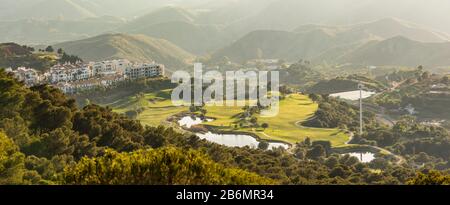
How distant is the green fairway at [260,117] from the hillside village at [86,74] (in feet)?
39.4

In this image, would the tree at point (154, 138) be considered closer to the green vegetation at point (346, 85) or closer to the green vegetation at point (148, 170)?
the green vegetation at point (148, 170)

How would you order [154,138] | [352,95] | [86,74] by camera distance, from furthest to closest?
[352,95], [86,74], [154,138]

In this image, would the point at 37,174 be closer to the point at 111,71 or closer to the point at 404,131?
the point at 404,131

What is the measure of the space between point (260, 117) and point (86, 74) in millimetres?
48339

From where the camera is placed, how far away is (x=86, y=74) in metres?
135

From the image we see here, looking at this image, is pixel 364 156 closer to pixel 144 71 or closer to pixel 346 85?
pixel 144 71

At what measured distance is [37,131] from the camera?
1319 inches

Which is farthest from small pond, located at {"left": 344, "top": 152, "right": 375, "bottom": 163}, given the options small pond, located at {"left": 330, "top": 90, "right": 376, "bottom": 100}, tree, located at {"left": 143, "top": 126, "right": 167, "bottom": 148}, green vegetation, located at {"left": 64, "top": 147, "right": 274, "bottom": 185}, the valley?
green vegetation, located at {"left": 64, "top": 147, "right": 274, "bottom": 185}

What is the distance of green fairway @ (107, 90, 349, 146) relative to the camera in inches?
3986

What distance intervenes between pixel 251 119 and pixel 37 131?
75.7 m

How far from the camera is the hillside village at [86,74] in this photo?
121 metres

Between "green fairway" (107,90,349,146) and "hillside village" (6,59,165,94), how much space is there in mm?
11997

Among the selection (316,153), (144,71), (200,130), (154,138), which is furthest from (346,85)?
(154,138)
